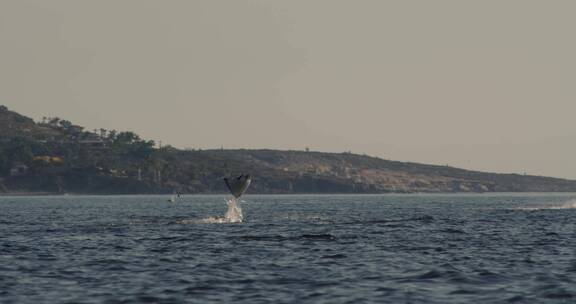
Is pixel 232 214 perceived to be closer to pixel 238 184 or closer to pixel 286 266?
pixel 238 184

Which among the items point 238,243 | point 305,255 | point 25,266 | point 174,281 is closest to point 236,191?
point 238,243

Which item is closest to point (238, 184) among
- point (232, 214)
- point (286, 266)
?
point (232, 214)

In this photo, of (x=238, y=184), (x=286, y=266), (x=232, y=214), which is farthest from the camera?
(x=232, y=214)

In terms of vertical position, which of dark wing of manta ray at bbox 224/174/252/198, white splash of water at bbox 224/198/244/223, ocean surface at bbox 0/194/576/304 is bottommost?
ocean surface at bbox 0/194/576/304

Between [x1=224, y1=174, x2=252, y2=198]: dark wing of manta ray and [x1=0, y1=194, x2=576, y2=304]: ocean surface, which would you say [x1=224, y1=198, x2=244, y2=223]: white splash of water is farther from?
Result: [x1=0, y1=194, x2=576, y2=304]: ocean surface

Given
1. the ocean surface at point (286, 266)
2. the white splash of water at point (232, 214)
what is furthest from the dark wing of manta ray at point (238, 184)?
the ocean surface at point (286, 266)

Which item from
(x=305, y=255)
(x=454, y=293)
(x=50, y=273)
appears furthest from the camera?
(x=305, y=255)

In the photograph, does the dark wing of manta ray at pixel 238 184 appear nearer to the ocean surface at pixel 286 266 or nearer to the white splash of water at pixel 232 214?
the white splash of water at pixel 232 214

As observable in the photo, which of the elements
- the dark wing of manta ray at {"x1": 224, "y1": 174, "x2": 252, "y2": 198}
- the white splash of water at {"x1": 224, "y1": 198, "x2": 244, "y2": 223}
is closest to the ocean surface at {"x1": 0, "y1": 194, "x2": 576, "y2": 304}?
the dark wing of manta ray at {"x1": 224, "y1": 174, "x2": 252, "y2": 198}

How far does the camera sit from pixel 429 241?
6431cm

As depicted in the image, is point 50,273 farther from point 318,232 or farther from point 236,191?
point 236,191

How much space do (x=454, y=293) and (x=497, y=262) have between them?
12284 mm

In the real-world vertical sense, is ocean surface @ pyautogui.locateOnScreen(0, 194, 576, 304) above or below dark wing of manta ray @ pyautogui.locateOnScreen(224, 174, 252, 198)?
below

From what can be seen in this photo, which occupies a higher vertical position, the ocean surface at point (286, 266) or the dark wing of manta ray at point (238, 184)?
the dark wing of manta ray at point (238, 184)
